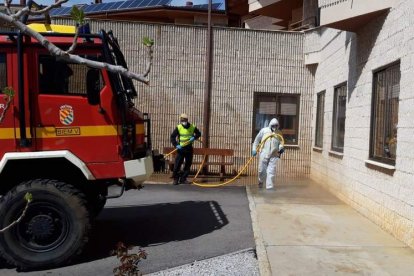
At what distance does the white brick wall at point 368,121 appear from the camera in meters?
6.41

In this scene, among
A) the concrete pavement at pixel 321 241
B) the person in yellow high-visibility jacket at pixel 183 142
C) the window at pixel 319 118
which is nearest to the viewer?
the concrete pavement at pixel 321 241

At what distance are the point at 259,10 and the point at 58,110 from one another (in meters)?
14.8

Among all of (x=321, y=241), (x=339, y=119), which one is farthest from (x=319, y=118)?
(x=321, y=241)

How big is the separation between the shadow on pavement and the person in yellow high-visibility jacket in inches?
99.0

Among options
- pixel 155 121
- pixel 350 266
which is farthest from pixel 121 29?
pixel 350 266

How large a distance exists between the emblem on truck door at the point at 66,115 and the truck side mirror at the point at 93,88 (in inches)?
10.1

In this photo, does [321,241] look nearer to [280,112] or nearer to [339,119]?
[339,119]

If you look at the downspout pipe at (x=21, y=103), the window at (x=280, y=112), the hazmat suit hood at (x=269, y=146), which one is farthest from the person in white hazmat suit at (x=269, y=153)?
the downspout pipe at (x=21, y=103)

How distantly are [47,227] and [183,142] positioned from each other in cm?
651

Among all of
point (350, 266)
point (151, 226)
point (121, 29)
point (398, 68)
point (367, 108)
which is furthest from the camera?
point (121, 29)

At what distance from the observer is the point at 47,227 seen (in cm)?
571

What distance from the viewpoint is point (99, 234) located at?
7.23m

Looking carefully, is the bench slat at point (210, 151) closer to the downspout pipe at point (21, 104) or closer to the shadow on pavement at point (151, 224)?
the shadow on pavement at point (151, 224)

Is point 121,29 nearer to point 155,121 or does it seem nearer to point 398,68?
point 155,121
